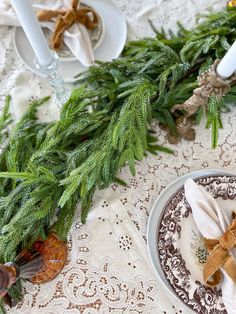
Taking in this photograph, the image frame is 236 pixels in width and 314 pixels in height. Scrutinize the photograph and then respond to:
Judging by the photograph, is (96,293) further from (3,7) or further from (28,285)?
(3,7)

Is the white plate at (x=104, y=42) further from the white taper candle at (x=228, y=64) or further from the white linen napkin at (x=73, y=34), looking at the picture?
the white taper candle at (x=228, y=64)

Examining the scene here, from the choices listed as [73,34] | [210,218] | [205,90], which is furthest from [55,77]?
[210,218]

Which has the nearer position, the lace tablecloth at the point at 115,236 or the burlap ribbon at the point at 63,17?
the lace tablecloth at the point at 115,236

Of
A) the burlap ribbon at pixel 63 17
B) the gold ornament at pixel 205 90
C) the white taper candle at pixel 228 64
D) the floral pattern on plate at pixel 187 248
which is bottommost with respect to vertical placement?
the floral pattern on plate at pixel 187 248

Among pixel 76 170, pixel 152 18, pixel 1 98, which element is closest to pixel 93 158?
pixel 76 170

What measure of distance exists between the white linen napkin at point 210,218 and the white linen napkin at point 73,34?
0.35 meters

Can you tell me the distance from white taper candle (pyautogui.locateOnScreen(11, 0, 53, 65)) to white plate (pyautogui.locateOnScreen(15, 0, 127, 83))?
154 millimetres

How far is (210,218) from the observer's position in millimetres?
779

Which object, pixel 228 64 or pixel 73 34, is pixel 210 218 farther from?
pixel 73 34

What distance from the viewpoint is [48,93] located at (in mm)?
948

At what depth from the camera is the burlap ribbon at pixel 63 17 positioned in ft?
2.97

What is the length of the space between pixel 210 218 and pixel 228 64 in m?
0.28

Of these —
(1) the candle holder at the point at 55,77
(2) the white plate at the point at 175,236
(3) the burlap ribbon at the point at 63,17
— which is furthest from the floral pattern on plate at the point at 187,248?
(3) the burlap ribbon at the point at 63,17

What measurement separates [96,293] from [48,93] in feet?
1.46
